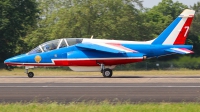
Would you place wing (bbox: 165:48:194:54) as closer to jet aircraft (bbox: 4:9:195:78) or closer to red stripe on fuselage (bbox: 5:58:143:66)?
jet aircraft (bbox: 4:9:195:78)

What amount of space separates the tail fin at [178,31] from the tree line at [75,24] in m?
21.4

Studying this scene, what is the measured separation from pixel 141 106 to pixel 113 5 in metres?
40.1

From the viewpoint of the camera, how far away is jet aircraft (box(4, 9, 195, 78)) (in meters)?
27.0

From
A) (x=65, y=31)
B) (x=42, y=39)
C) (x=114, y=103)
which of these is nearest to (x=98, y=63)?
(x=114, y=103)

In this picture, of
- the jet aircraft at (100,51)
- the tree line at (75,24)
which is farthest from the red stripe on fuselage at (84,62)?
the tree line at (75,24)

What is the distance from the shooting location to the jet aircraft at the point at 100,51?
26953mm

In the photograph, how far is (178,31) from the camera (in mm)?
27484

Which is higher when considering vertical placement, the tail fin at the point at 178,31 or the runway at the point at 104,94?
the tail fin at the point at 178,31

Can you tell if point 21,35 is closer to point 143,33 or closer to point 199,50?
point 143,33

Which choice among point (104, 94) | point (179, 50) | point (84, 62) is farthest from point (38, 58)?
point (104, 94)

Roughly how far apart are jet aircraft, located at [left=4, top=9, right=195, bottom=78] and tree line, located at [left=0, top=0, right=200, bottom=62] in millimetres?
21534

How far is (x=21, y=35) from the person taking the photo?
54406 millimetres

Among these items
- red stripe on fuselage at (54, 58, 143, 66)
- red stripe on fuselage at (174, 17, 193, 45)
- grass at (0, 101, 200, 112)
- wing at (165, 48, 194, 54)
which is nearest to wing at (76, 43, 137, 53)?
red stripe on fuselage at (54, 58, 143, 66)

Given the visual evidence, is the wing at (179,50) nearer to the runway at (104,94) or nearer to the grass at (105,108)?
the runway at (104,94)
